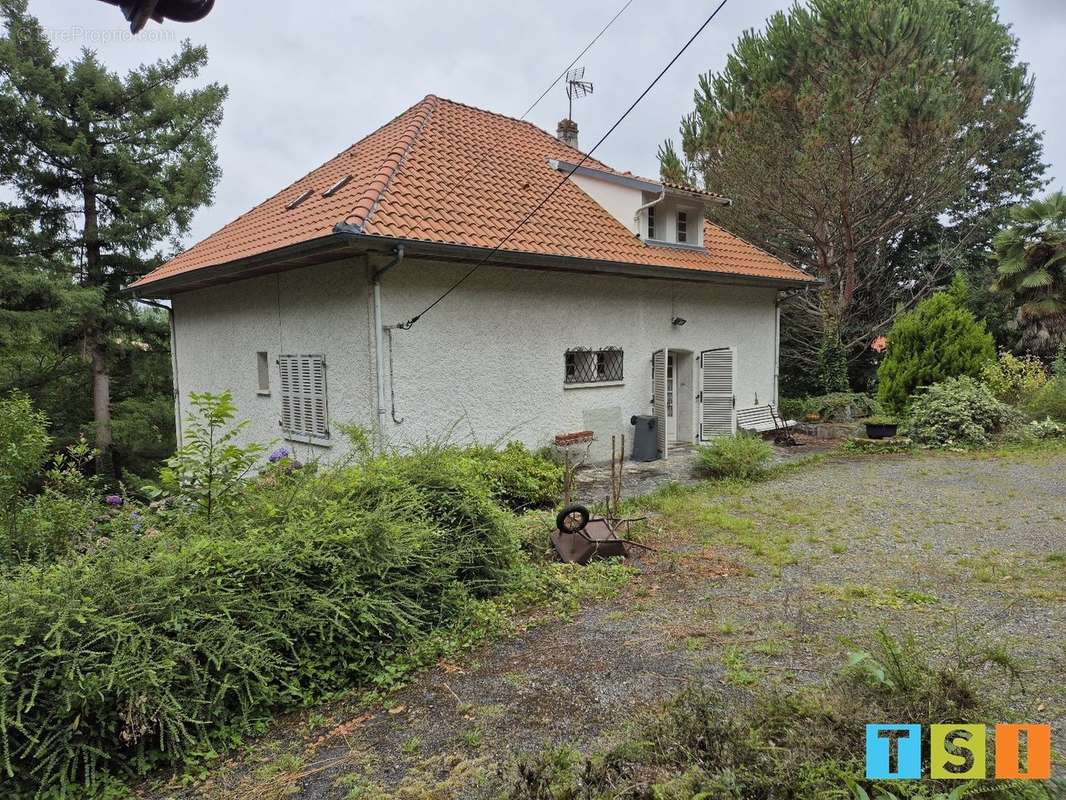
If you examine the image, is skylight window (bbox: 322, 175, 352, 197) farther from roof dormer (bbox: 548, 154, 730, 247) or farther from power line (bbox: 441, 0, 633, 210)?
roof dormer (bbox: 548, 154, 730, 247)

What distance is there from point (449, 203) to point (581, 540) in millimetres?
5876

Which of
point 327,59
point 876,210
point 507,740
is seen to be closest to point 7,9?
point 327,59

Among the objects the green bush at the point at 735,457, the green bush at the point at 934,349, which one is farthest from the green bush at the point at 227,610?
the green bush at the point at 934,349

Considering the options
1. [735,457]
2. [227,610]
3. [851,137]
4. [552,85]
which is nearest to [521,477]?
[735,457]

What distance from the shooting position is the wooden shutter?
11.8 meters

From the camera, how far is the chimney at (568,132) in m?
15.1

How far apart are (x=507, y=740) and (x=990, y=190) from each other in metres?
28.7

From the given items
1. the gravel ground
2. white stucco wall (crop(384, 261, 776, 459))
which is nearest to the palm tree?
white stucco wall (crop(384, 261, 776, 459))

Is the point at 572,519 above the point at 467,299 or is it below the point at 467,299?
below

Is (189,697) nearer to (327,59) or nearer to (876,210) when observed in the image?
(327,59)

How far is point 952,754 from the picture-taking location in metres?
2.28

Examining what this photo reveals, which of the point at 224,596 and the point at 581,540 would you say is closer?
the point at 224,596

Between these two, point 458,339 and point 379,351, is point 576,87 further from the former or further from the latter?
point 379,351

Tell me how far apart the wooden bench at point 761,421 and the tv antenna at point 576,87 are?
27.0ft
